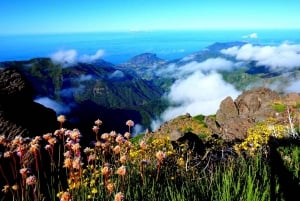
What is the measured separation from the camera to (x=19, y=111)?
895cm

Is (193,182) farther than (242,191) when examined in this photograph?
Yes

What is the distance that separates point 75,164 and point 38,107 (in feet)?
20.6

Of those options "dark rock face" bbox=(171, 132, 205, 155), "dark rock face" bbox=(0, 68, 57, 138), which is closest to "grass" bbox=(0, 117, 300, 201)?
"dark rock face" bbox=(171, 132, 205, 155)

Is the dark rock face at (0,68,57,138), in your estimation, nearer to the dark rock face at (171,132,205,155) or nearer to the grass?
the grass

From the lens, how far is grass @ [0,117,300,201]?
450cm

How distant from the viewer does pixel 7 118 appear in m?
8.02

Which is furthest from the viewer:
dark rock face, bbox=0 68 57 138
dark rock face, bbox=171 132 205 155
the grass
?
dark rock face, bbox=171 132 205 155

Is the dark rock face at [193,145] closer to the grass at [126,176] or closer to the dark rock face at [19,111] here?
the grass at [126,176]

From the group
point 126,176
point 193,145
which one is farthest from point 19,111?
Answer: point 126,176

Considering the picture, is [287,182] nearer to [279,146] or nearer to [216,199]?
[216,199]

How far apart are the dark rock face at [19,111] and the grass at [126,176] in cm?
131

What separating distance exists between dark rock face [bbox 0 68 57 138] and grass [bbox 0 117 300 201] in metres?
1.31

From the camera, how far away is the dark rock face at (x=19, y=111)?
26.5 feet

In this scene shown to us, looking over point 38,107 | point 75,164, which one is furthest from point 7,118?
point 75,164
